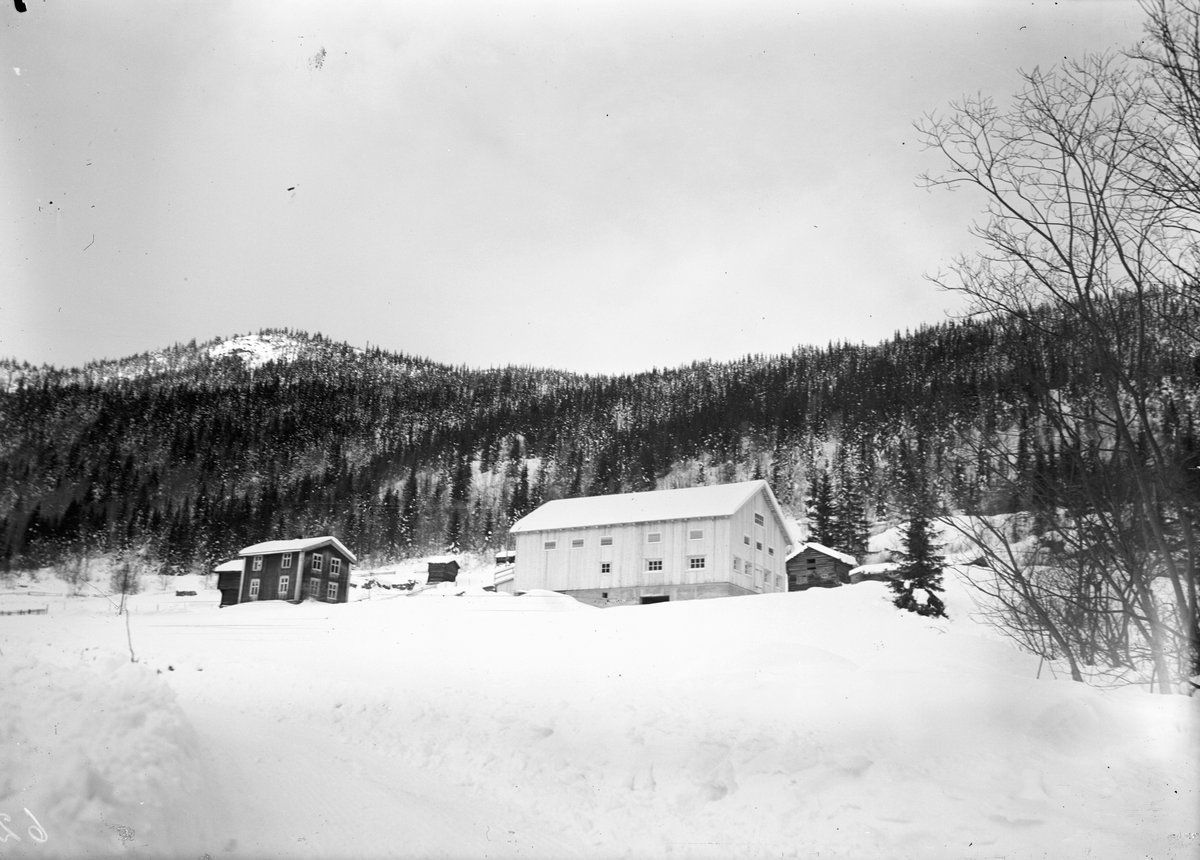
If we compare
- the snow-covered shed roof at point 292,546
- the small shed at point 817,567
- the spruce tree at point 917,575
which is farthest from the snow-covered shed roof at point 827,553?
the snow-covered shed roof at point 292,546

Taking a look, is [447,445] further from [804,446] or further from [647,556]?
[647,556]

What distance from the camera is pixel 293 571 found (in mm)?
47688

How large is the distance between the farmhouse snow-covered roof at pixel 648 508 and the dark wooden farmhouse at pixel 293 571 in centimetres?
1369

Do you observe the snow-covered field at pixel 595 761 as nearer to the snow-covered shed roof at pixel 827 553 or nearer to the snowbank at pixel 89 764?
the snowbank at pixel 89 764

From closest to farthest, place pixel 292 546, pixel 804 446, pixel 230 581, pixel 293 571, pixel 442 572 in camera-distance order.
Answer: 1. pixel 293 571
2. pixel 292 546
3. pixel 230 581
4. pixel 442 572
5. pixel 804 446

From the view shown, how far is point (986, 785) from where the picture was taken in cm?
870

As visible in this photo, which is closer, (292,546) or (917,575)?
(917,575)

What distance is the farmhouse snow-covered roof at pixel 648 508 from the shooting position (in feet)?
136

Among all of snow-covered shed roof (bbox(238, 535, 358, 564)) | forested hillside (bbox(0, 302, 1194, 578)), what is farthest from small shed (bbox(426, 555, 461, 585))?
forested hillside (bbox(0, 302, 1194, 578))

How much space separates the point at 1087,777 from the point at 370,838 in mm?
7471

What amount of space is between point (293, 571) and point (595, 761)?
41975mm

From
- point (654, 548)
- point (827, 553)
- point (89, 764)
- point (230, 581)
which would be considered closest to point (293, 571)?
point (230, 581)

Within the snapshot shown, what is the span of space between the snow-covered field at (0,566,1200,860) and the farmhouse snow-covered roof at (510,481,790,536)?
25.3m

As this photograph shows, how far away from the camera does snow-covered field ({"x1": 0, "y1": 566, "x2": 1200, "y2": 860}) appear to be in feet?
20.6
